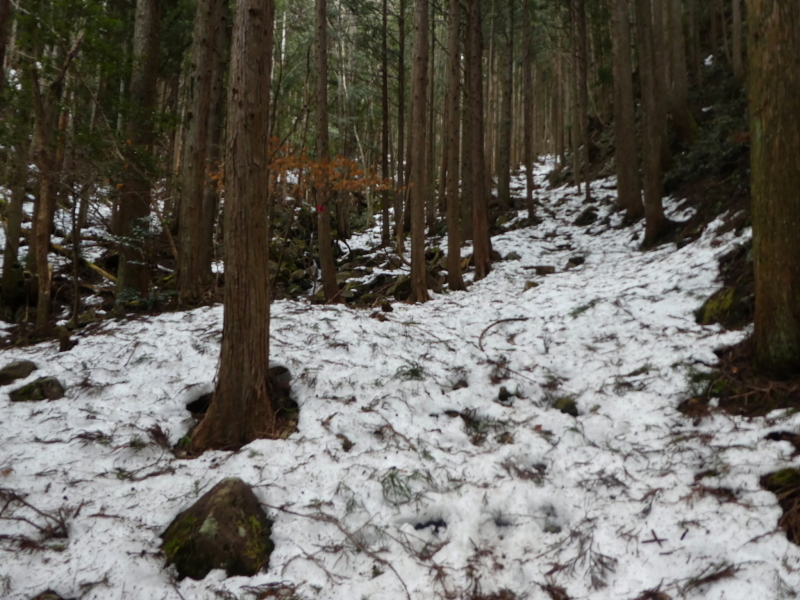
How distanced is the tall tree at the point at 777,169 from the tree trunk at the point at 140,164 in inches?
289

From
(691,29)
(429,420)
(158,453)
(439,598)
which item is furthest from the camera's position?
(691,29)

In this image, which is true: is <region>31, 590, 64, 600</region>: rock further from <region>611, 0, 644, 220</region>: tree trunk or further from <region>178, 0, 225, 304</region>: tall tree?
<region>611, 0, 644, 220</region>: tree trunk

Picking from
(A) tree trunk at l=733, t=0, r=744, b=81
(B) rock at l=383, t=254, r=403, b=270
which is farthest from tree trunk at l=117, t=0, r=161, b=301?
(A) tree trunk at l=733, t=0, r=744, b=81

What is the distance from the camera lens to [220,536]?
2.88 meters

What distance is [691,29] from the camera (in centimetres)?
1956

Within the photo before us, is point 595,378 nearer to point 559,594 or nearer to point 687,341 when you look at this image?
point 687,341

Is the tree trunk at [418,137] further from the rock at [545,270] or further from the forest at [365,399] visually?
the rock at [545,270]

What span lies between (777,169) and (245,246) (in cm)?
420

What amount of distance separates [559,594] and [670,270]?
629cm

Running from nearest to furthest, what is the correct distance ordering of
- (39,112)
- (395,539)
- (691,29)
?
(395,539), (39,112), (691,29)

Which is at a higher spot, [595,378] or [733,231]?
[733,231]

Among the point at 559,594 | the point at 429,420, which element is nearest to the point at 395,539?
the point at 559,594

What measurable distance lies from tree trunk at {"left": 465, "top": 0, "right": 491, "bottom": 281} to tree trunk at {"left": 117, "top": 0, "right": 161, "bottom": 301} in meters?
6.37

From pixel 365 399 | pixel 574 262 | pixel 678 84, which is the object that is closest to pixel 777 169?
pixel 365 399
